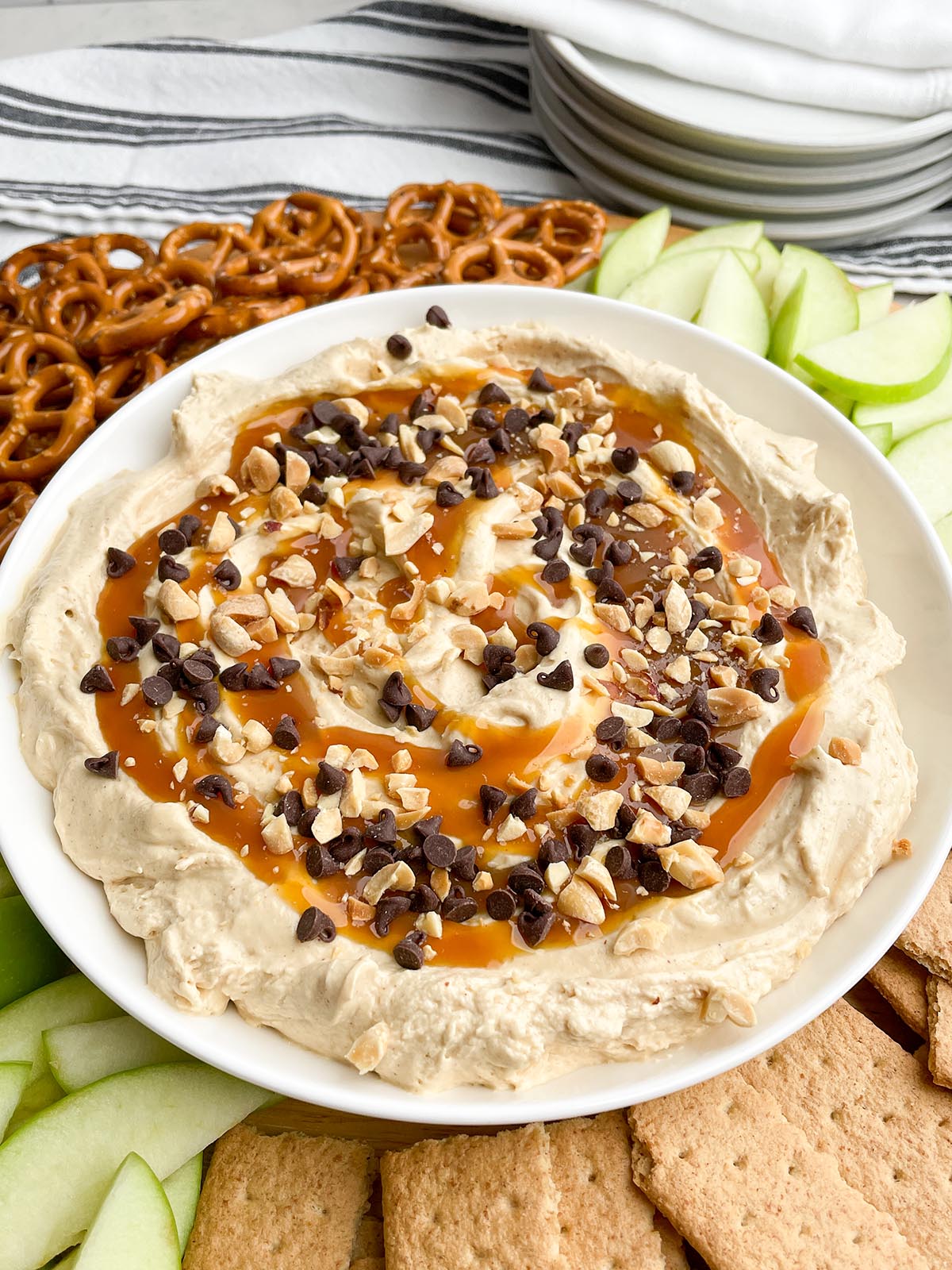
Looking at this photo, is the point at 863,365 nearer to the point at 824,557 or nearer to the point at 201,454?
the point at 824,557

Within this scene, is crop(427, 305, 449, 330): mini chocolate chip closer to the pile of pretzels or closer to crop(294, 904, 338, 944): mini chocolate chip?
the pile of pretzels

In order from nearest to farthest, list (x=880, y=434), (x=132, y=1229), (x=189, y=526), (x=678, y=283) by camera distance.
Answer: (x=132, y=1229), (x=189, y=526), (x=880, y=434), (x=678, y=283)

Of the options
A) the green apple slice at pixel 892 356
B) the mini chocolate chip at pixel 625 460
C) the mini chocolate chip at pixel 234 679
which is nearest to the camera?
the mini chocolate chip at pixel 234 679

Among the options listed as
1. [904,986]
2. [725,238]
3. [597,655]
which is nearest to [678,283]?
[725,238]

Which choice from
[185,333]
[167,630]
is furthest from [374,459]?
[185,333]

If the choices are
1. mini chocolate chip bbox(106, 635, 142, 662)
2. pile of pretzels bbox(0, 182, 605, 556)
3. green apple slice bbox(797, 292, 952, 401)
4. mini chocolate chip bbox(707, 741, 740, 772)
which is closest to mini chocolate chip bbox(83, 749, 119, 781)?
mini chocolate chip bbox(106, 635, 142, 662)

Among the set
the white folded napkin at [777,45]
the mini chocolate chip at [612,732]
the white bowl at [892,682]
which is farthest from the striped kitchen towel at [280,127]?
the mini chocolate chip at [612,732]

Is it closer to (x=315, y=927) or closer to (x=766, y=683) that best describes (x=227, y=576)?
(x=315, y=927)

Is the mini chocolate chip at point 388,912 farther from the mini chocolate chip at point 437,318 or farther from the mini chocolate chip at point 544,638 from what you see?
the mini chocolate chip at point 437,318
